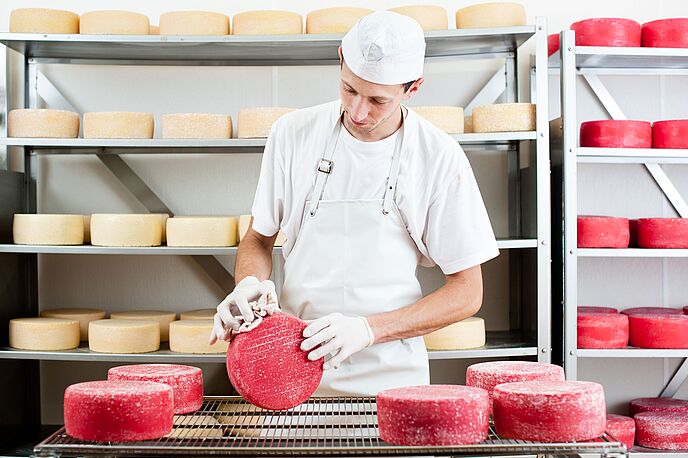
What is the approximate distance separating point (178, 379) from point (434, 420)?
0.54 metres

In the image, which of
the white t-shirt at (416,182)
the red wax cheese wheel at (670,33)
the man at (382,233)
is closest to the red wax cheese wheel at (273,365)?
the man at (382,233)

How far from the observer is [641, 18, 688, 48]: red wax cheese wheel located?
135 inches

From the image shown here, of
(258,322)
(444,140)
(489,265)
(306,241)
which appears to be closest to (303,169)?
(306,241)

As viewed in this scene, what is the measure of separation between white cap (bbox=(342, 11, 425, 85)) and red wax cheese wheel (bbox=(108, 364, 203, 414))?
78 centimetres

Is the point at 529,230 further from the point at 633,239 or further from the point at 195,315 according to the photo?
the point at 195,315

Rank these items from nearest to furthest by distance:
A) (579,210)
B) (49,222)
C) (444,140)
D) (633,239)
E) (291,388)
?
(291,388)
(444,140)
(49,222)
(633,239)
(579,210)

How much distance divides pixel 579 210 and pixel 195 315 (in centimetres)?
189

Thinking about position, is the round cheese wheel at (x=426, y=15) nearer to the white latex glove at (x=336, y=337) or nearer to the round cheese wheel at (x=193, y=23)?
the round cheese wheel at (x=193, y=23)

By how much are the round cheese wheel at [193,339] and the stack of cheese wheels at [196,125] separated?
797 millimetres

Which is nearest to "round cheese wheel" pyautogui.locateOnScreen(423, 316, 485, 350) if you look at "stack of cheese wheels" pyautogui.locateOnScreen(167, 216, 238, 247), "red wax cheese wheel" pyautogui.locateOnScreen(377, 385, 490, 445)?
"stack of cheese wheels" pyautogui.locateOnScreen(167, 216, 238, 247)

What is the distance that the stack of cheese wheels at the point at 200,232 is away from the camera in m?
3.34

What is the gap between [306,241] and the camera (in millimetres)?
2100

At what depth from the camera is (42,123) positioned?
3.40 m

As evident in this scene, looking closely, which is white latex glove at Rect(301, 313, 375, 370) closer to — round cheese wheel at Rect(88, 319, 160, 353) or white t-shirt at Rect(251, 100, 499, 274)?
white t-shirt at Rect(251, 100, 499, 274)
